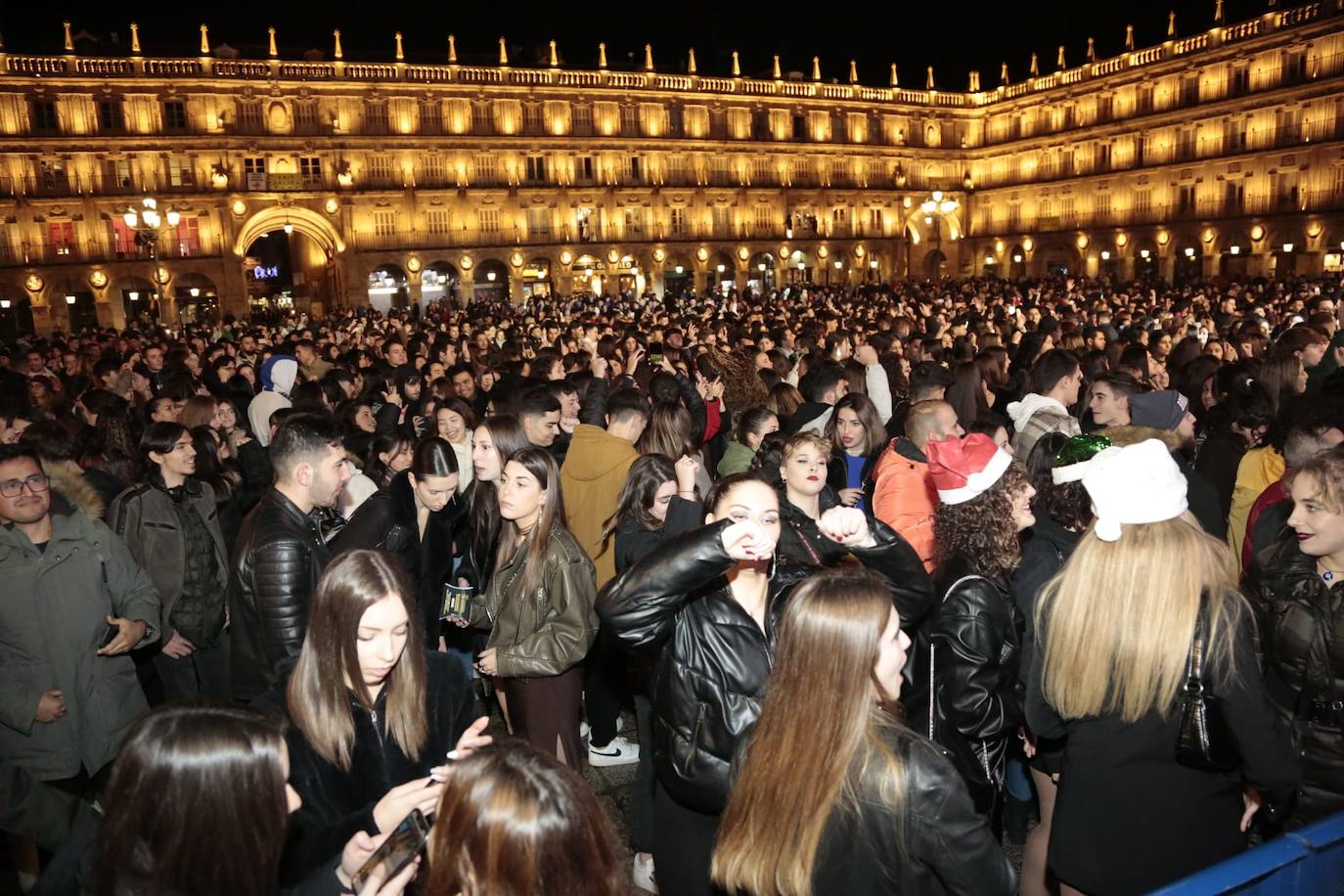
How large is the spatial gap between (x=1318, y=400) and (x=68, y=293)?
44697 millimetres

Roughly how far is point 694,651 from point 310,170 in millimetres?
43053

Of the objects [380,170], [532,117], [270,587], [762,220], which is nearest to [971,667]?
[270,587]

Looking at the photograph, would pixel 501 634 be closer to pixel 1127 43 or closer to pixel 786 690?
pixel 786 690

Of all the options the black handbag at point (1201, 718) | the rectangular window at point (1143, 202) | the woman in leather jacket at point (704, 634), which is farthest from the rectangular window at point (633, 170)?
the black handbag at point (1201, 718)

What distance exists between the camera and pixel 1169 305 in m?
20.0

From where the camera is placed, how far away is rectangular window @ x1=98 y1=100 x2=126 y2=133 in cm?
3741

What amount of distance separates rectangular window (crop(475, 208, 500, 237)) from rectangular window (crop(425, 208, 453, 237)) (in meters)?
1.39

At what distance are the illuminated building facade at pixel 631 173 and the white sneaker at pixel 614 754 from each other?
114 feet

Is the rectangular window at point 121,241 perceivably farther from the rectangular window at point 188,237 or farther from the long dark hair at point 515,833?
the long dark hair at point 515,833

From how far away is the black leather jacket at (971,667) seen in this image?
316cm

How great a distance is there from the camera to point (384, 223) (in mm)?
41875

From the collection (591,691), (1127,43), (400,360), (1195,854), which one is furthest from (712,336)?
(1127,43)

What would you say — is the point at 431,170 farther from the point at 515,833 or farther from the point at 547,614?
the point at 515,833

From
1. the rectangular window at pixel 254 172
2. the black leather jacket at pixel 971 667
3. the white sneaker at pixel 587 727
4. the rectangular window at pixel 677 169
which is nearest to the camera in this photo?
the black leather jacket at pixel 971 667
